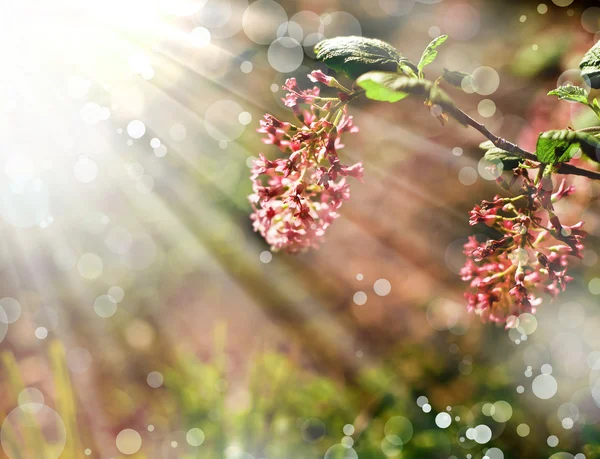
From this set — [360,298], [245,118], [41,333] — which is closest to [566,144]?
[360,298]

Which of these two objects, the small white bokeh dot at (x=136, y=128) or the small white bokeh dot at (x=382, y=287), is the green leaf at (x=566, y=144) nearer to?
the small white bokeh dot at (x=382, y=287)

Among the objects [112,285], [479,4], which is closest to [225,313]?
[112,285]

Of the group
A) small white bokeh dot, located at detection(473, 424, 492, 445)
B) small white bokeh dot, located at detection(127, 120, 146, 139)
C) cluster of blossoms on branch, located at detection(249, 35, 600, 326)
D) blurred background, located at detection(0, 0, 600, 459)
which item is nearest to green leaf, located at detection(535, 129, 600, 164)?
cluster of blossoms on branch, located at detection(249, 35, 600, 326)

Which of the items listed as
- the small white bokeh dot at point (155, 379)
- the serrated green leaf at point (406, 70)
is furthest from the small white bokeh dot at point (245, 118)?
the serrated green leaf at point (406, 70)

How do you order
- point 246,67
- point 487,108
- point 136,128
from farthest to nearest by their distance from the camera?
point 136,128, point 246,67, point 487,108

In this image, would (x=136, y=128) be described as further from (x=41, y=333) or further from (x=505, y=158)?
(x=505, y=158)

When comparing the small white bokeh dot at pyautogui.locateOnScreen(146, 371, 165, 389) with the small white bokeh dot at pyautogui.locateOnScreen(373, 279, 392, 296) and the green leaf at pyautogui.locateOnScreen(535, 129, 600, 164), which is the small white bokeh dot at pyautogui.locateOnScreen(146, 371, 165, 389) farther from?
the green leaf at pyautogui.locateOnScreen(535, 129, 600, 164)
